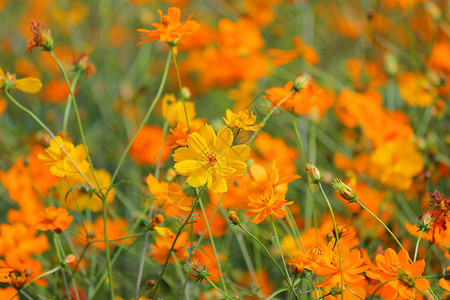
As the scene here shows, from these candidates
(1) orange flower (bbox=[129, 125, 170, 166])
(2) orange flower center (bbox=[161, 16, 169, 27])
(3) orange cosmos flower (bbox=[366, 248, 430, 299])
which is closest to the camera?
(3) orange cosmos flower (bbox=[366, 248, 430, 299])

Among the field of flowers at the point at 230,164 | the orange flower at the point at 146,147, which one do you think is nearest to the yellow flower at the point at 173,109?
the field of flowers at the point at 230,164

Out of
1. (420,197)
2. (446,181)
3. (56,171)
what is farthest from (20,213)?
(446,181)

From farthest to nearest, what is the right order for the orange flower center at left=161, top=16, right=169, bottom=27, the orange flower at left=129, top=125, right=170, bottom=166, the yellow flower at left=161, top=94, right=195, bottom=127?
the orange flower at left=129, top=125, right=170, bottom=166 < the yellow flower at left=161, top=94, right=195, bottom=127 < the orange flower center at left=161, top=16, right=169, bottom=27

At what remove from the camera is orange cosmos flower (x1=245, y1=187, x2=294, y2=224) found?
59cm

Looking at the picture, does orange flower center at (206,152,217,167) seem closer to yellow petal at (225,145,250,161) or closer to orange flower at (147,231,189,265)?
yellow petal at (225,145,250,161)

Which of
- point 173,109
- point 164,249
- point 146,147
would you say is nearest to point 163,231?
point 164,249

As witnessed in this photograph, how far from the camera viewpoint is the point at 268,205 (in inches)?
23.6

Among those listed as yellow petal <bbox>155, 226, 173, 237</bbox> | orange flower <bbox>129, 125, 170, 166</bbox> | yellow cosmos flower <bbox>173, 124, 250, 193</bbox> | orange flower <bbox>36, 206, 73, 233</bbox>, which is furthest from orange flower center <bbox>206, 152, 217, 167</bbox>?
orange flower <bbox>129, 125, 170, 166</bbox>

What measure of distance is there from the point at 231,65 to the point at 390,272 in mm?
895

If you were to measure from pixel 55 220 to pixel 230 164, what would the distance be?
0.87ft

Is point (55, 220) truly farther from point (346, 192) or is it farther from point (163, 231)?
point (346, 192)

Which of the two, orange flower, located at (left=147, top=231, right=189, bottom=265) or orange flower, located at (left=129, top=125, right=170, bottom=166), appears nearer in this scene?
orange flower, located at (left=147, top=231, right=189, bottom=265)

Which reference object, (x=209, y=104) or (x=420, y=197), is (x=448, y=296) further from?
(x=209, y=104)

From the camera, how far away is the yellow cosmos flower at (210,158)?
58cm
